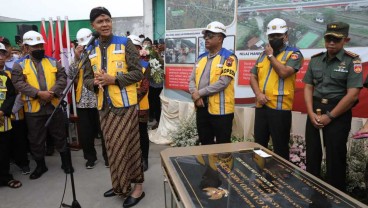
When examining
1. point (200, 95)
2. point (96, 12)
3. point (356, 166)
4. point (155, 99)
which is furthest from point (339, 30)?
point (155, 99)

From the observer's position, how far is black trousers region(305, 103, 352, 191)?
2.23 meters

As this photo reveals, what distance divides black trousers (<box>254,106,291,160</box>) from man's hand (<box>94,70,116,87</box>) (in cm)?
146

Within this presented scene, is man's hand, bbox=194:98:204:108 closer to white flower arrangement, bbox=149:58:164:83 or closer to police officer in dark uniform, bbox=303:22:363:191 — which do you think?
police officer in dark uniform, bbox=303:22:363:191

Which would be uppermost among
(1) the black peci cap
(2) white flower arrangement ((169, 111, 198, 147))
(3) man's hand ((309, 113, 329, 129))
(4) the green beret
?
(1) the black peci cap

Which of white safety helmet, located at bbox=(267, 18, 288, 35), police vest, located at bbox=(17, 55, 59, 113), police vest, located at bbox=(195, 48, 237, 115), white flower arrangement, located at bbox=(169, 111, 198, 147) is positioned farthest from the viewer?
white flower arrangement, located at bbox=(169, 111, 198, 147)

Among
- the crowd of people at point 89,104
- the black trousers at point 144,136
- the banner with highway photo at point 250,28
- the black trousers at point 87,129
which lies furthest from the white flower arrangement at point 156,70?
the black trousers at point 144,136

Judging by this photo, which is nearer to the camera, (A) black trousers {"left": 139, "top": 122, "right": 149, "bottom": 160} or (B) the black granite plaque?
(B) the black granite plaque

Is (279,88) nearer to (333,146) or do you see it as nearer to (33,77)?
(333,146)

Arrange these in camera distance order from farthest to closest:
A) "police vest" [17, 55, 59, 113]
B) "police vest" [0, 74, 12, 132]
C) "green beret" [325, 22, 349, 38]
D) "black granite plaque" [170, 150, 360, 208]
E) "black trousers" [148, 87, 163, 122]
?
"black trousers" [148, 87, 163, 122], "police vest" [17, 55, 59, 113], "police vest" [0, 74, 12, 132], "green beret" [325, 22, 349, 38], "black granite plaque" [170, 150, 360, 208]

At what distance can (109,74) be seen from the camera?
2354 mm

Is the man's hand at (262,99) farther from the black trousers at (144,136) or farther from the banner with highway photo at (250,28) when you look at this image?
the black trousers at (144,136)

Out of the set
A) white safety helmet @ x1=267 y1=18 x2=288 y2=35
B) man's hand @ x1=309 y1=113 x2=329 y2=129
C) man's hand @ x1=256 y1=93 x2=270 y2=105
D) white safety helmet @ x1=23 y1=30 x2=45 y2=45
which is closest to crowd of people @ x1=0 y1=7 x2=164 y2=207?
white safety helmet @ x1=23 y1=30 x2=45 y2=45

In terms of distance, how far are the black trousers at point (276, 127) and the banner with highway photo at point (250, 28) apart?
0.73m

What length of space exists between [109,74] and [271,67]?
151 centimetres
